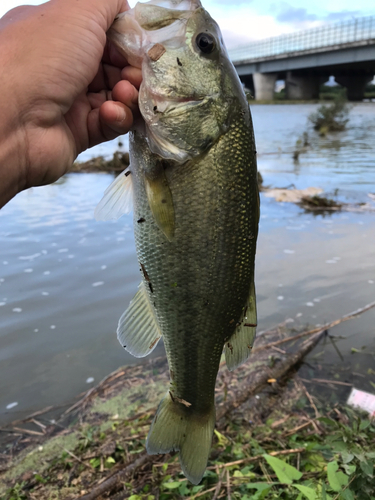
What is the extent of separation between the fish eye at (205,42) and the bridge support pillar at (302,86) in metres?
52.6

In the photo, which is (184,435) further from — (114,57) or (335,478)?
(114,57)

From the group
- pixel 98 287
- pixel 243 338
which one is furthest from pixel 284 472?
pixel 98 287

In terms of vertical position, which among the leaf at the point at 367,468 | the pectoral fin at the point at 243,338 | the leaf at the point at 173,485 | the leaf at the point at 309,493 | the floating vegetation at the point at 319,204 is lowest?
the floating vegetation at the point at 319,204

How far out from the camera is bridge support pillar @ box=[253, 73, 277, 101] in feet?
157

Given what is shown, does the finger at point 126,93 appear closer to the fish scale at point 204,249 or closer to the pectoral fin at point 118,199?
the fish scale at point 204,249

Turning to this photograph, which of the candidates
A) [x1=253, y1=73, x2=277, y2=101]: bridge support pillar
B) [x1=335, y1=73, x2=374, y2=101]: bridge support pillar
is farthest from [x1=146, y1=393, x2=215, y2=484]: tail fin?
[x1=335, y1=73, x2=374, y2=101]: bridge support pillar

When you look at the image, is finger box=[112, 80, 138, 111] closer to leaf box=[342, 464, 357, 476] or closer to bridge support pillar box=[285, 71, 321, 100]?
leaf box=[342, 464, 357, 476]

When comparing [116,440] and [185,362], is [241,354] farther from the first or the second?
[116,440]

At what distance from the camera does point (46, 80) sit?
1.71 meters

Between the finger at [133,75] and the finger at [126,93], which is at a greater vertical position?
the finger at [133,75]

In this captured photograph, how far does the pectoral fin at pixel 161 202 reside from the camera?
161cm

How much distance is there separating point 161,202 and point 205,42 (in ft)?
2.31

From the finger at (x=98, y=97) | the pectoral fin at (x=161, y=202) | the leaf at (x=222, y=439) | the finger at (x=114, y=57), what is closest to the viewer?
the pectoral fin at (x=161, y=202)

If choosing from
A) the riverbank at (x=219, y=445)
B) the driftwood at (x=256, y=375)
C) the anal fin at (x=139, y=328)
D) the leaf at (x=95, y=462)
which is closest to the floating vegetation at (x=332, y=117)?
the driftwood at (x=256, y=375)
